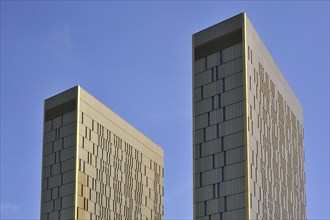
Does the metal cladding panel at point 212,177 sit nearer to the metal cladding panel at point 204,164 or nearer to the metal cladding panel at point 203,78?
the metal cladding panel at point 204,164

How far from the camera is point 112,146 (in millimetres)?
125875

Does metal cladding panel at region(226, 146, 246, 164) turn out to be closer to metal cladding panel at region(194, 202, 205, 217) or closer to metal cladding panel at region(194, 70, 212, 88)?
metal cladding panel at region(194, 202, 205, 217)

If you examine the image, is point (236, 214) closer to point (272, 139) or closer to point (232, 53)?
point (272, 139)

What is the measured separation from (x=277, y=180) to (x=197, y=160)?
18.5 meters

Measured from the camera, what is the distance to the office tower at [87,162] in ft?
373

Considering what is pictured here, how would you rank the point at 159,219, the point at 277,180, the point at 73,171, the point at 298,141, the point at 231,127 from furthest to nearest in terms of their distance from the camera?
the point at 159,219 < the point at 298,141 < the point at 73,171 < the point at 277,180 < the point at 231,127

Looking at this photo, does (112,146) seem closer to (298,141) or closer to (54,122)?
(54,122)

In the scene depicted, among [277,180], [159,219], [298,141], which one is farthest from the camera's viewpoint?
[159,219]

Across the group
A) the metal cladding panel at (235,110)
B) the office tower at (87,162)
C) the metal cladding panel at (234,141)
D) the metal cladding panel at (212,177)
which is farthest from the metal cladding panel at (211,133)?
the office tower at (87,162)

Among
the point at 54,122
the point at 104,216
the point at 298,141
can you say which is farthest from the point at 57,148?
the point at 298,141

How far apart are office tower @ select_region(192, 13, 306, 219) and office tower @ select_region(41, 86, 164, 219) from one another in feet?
90.4

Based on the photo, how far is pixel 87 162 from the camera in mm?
116312

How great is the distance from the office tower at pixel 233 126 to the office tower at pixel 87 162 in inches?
1085

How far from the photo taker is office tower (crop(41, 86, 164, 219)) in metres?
114
